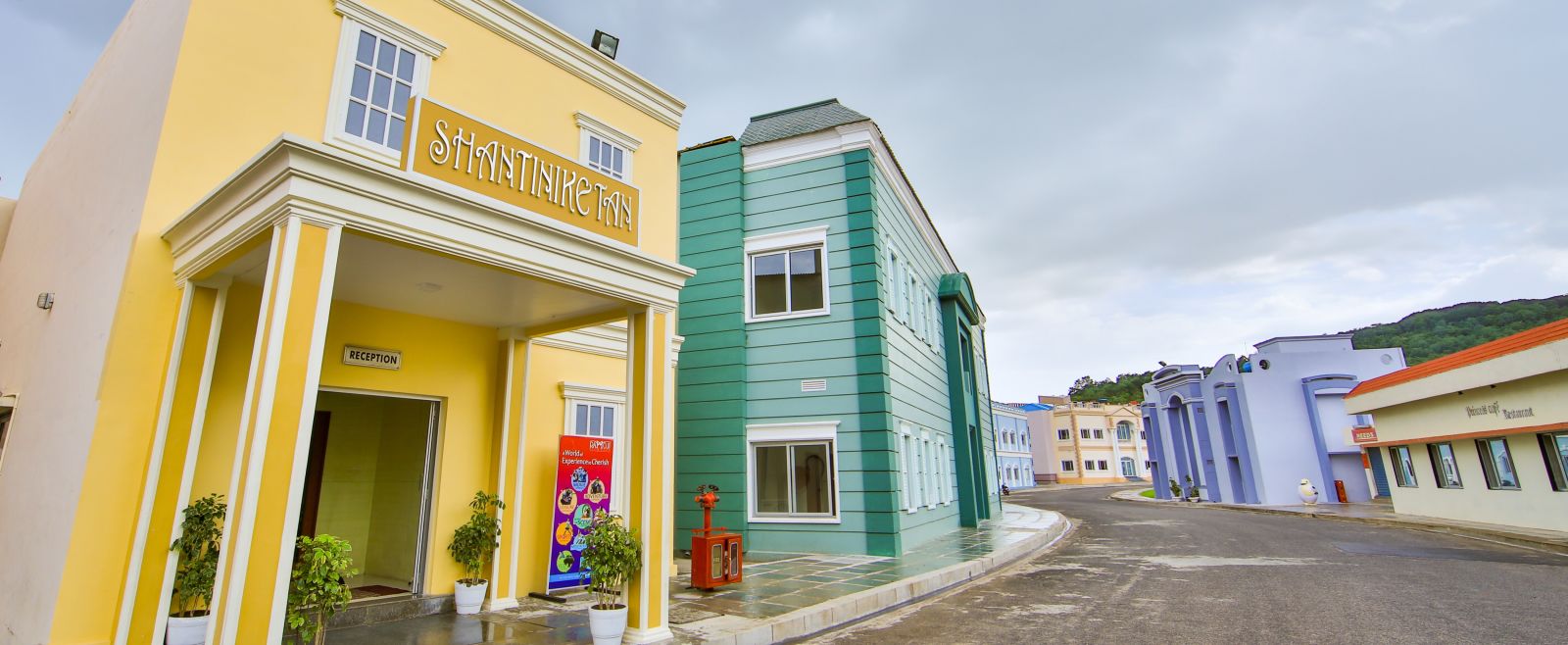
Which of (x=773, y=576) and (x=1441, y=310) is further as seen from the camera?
(x=1441, y=310)

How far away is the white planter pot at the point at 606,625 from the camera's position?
529 centimetres

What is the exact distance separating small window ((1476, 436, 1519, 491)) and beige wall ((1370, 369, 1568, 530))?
0.40 ft

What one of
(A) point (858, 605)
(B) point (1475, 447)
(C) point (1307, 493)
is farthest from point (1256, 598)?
(C) point (1307, 493)

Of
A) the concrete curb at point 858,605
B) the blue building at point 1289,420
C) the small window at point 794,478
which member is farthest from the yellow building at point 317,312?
the blue building at point 1289,420

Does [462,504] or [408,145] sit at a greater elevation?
[408,145]

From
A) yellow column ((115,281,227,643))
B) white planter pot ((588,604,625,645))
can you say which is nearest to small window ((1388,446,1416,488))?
white planter pot ((588,604,625,645))

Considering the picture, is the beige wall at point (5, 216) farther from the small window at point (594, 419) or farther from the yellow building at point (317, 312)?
the small window at point (594, 419)

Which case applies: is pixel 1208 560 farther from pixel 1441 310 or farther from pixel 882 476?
pixel 1441 310

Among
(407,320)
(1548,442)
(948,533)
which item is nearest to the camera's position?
(407,320)

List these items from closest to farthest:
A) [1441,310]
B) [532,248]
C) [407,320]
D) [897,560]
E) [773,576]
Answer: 1. [532,248]
2. [407,320]
3. [773,576]
4. [897,560]
5. [1441,310]

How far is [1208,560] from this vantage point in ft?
34.3

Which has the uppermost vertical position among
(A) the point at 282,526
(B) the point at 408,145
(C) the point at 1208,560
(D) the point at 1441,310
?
(D) the point at 1441,310

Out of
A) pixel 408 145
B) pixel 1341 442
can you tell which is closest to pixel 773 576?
pixel 408 145

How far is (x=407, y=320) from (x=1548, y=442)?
20651mm
